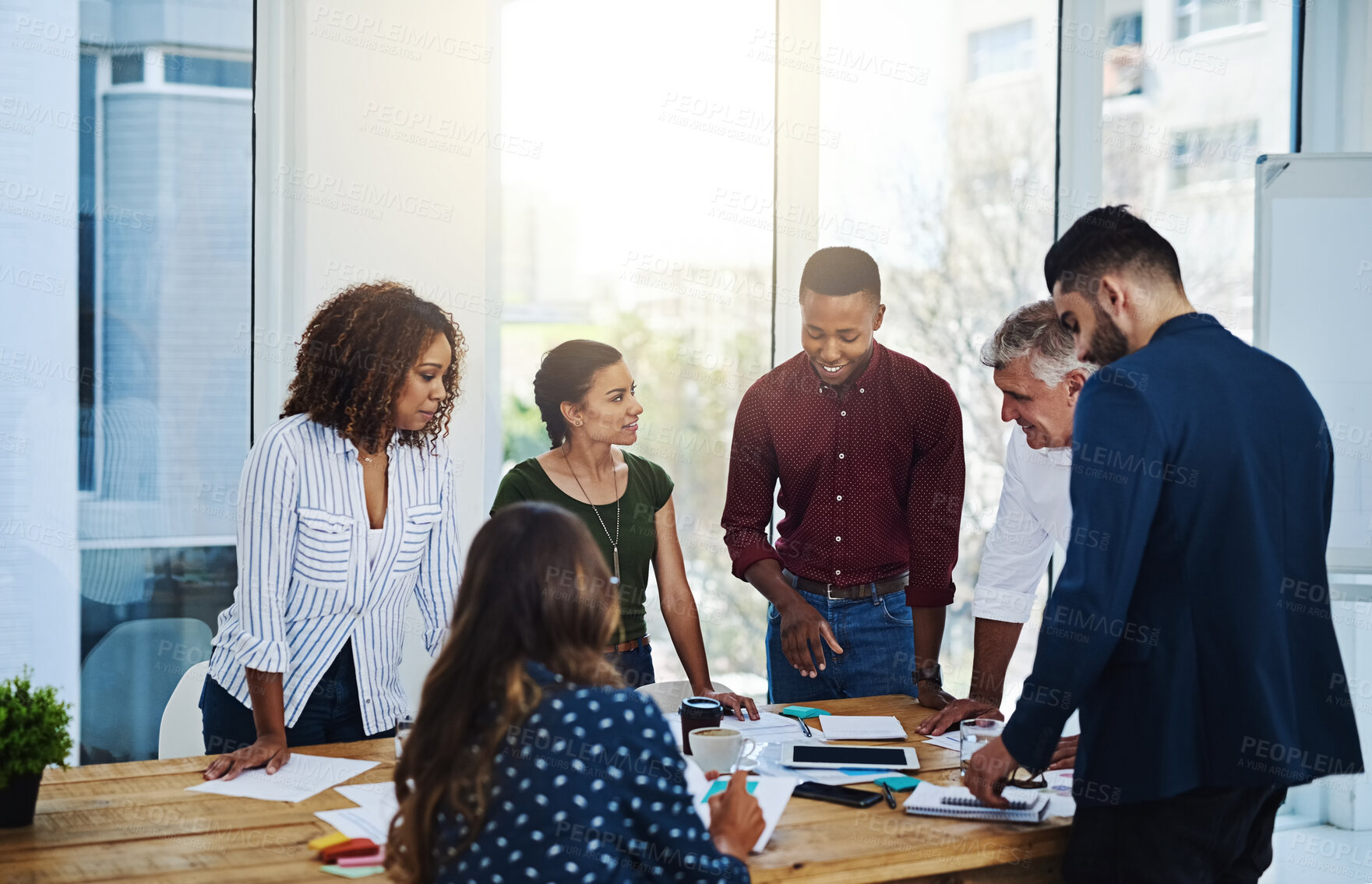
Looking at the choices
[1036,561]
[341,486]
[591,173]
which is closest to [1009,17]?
[591,173]

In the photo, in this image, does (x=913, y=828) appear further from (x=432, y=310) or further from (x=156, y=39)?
(x=156, y=39)

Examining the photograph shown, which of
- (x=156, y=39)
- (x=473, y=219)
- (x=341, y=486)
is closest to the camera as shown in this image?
(x=341, y=486)

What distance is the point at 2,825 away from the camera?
1.66m

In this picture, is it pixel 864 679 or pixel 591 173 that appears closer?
pixel 864 679

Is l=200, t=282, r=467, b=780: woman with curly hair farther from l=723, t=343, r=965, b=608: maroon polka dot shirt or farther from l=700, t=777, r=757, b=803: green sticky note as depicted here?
l=723, t=343, r=965, b=608: maroon polka dot shirt

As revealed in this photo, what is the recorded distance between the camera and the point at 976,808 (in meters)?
1.76

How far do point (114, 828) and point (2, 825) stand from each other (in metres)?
0.16

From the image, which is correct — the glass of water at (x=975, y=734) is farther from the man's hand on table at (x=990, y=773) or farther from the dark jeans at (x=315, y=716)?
the dark jeans at (x=315, y=716)

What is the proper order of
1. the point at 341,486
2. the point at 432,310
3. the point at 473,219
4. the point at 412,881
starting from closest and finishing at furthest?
the point at 412,881, the point at 341,486, the point at 432,310, the point at 473,219

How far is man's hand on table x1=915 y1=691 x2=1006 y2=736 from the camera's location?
87.0 inches

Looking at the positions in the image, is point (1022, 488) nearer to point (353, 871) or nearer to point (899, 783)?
point (899, 783)

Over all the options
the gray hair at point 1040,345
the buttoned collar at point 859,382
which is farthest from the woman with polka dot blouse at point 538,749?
the buttoned collar at point 859,382

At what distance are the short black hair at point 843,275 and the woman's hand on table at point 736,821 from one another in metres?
1.56

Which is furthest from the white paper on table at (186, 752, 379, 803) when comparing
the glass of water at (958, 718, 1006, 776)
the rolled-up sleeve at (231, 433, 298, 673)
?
the glass of water at (958, 718, 1006, 776)
